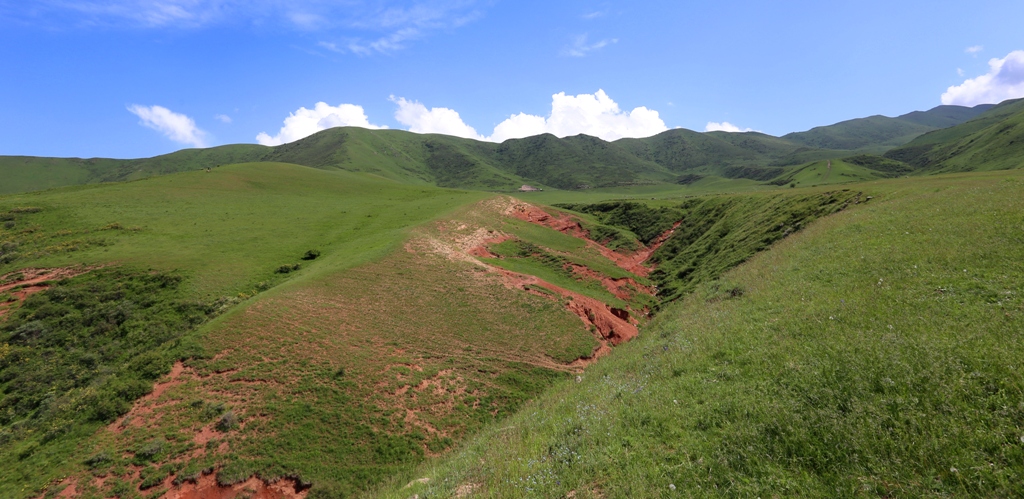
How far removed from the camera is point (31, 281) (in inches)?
1243

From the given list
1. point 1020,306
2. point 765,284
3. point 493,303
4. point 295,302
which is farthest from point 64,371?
point 1020,306

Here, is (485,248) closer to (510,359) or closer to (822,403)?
(510,359)

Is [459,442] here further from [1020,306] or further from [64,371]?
[64,371]

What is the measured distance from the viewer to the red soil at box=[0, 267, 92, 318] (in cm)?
2913

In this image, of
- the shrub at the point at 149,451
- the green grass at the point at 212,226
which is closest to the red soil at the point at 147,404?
the shrub at the point at 149,451

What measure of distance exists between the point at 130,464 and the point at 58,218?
51.5m

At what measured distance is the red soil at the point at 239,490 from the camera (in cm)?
1576

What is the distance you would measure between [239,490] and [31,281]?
1334 inches

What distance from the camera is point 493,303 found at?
110ft

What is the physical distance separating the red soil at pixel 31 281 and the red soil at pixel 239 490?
26.6 m

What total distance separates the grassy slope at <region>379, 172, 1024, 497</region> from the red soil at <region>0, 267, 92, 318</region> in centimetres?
3694

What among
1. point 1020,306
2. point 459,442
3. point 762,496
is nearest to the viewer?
point 762,496

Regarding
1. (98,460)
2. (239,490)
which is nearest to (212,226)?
(98,460)

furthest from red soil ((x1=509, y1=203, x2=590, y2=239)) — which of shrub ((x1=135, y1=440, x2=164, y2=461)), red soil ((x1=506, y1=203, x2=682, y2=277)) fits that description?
shrub ((x1=135, y1=440, x2=164, y2=461))
